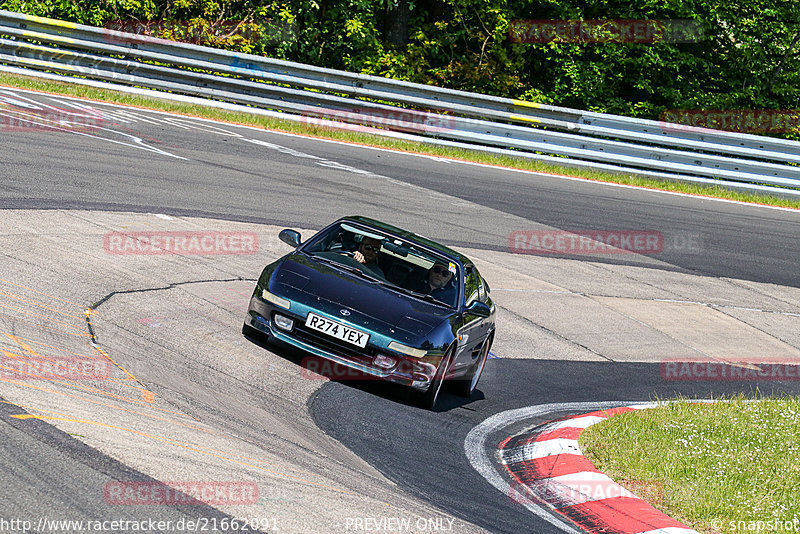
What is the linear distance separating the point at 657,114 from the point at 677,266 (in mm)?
11445

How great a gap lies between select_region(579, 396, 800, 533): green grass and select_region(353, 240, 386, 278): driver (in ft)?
8.25

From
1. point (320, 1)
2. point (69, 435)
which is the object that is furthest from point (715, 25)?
point (69, 435)

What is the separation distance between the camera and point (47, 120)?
1652cm

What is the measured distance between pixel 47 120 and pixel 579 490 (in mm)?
12652

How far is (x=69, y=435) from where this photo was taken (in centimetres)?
491

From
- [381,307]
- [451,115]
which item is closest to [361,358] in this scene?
[381,307]

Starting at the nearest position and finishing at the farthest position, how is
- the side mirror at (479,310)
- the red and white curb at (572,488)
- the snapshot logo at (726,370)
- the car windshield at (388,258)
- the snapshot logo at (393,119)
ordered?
the red and white curb at (572,488) → the side mirror at (479,310) → the car windshield at (388,258) → the snapshot logo at (726,370) → the snapshot logo at (393,119)

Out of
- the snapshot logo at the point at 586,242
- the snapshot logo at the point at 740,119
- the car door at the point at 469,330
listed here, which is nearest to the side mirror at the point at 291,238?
the car door at the point at 469,330

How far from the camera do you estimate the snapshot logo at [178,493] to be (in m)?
4.39

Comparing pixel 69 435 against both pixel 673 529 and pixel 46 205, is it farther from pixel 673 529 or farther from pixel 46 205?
pixel 46 205

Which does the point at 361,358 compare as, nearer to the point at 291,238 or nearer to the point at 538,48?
the point at 291,238

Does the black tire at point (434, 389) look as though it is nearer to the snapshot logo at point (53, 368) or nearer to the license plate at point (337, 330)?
the license plate at point (337, 330)

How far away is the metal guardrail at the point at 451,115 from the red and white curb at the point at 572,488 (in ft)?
46.4

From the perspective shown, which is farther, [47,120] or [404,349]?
[47,120]
